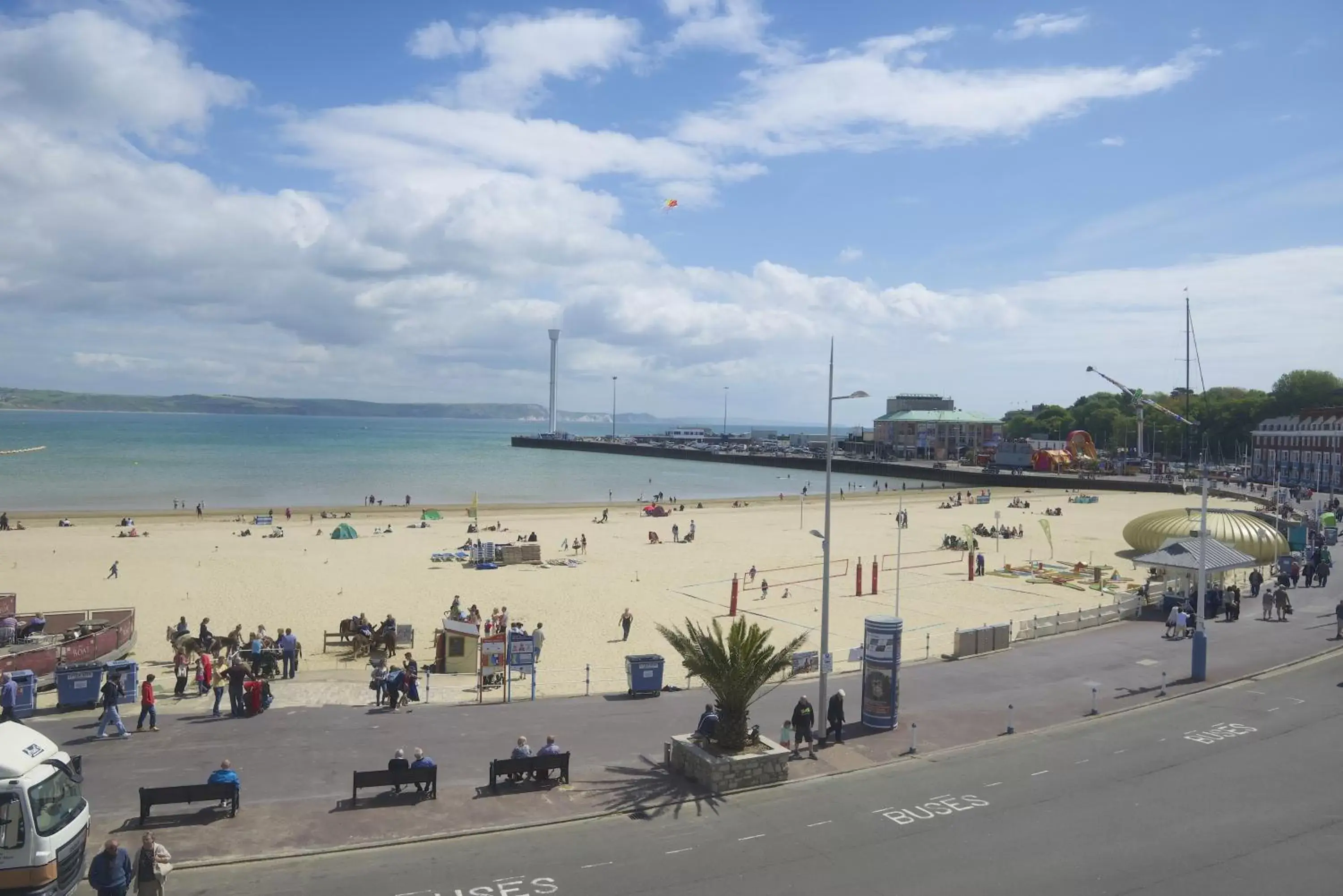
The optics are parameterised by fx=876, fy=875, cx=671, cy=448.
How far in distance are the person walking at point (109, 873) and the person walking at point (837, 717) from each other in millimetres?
10776

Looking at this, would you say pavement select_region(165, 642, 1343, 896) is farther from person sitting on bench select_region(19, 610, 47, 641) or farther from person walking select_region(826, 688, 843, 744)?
person sitting on bench select_region(19, 610, 47, 641)

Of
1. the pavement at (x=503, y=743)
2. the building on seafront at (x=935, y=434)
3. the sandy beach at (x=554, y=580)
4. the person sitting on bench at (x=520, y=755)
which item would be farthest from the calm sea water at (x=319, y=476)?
the person sitting on bench at (x=520, y=755)

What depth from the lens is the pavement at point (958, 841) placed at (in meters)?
10.2

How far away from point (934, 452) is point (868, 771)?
5766 inches

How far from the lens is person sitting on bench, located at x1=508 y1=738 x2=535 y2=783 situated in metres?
13.2

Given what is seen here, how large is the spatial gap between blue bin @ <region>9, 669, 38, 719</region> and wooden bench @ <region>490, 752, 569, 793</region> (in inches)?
373

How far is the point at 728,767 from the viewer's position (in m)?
13.1

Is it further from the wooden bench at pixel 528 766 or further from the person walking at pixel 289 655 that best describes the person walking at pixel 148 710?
the wooden bench at pixel 528 766

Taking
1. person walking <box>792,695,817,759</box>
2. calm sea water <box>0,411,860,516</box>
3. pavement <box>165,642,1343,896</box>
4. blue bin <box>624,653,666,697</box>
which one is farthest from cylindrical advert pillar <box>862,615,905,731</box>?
calm sea water <box>0,411,860,516</box>

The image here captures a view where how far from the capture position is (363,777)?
1243 centimetres

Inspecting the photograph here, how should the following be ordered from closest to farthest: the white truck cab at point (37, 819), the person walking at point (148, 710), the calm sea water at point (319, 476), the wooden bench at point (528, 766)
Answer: the white truck cab at point (37, 819)
the wooden bench at point (528, 766)
the person walking at point (148, 710)
the calm sea water at point (319, 476)

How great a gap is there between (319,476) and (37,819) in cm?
9179

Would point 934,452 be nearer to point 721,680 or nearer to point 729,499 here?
point 729,499

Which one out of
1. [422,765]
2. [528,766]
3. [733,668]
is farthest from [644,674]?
[422,765]
